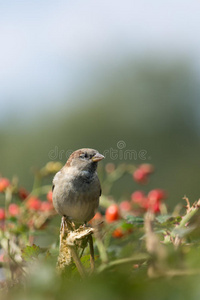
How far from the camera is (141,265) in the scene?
979 mm

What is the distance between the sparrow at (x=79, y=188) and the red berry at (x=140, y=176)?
31cm

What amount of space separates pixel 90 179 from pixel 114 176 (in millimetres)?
178

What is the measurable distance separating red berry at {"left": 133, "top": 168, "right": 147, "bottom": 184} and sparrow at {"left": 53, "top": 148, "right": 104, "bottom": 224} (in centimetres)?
31

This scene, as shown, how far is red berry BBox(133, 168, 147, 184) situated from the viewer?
3299 mm

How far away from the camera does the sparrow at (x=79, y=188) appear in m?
2.89

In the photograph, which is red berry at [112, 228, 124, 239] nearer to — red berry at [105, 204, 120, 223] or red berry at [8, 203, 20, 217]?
red berry at [105, 204, 120, 223]

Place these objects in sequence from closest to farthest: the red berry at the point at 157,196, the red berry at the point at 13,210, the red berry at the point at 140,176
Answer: the red berry at the point at 13,210, the red berry at the point at 157,196, the red berry at the point at 140,176

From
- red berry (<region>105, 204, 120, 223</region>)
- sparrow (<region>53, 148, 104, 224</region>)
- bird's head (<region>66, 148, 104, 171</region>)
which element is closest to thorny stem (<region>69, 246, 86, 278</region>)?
red berry (<region>105, 204, 120, 223</region>)

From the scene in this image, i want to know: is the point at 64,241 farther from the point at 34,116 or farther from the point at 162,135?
the point at 34,116

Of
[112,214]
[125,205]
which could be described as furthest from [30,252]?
[125,205]

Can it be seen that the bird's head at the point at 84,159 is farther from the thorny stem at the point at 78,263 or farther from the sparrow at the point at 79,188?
the thorny stem at the point at 78,263

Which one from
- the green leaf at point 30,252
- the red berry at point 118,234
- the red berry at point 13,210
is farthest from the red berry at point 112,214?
the green leaf at point 30,252

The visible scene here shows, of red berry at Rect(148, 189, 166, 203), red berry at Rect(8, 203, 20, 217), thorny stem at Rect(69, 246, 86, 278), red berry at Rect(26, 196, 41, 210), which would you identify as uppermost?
thorny stem at Rect(69, 246, 86, 278)

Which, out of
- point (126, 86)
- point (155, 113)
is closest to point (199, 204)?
point (155, 113)
